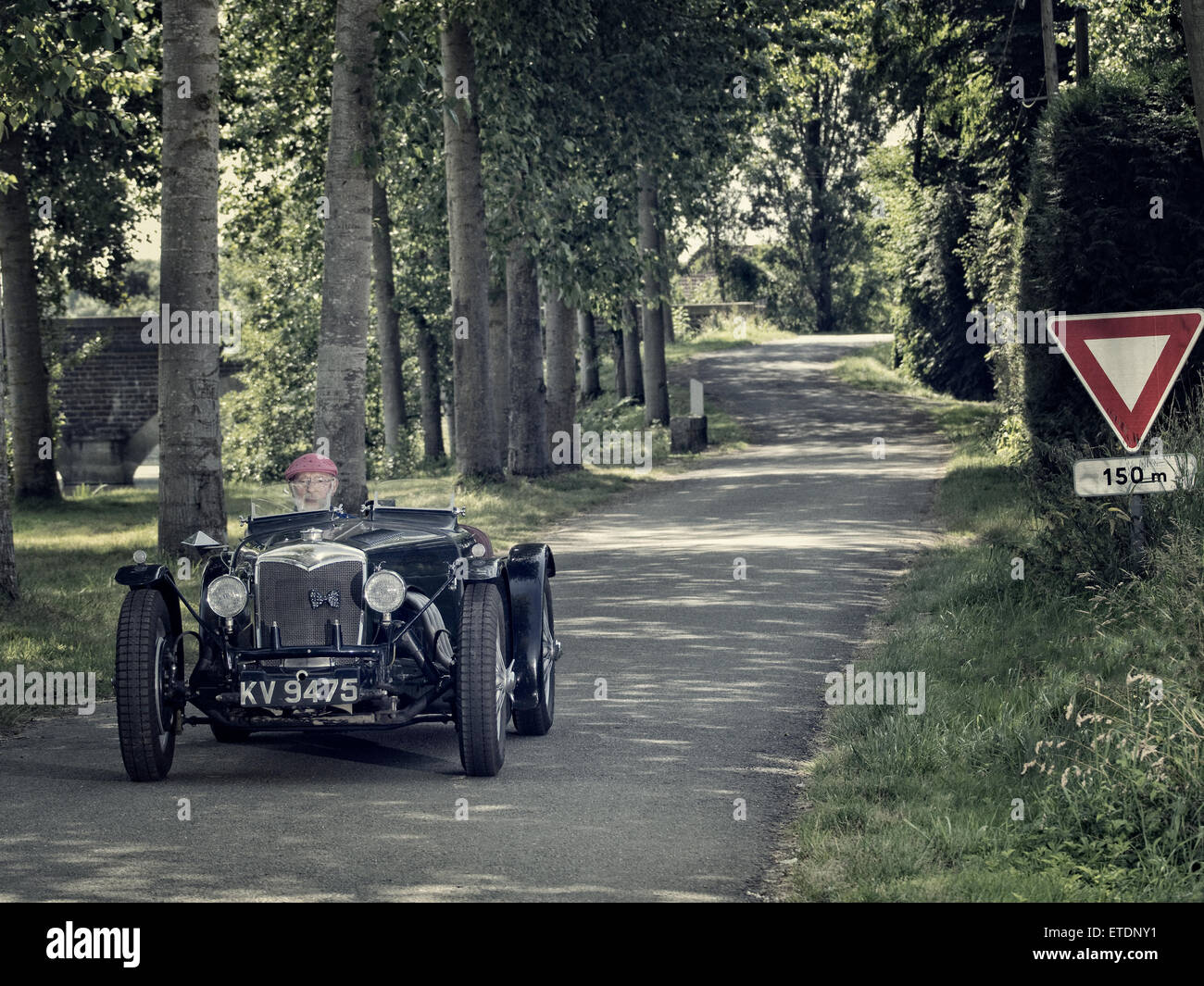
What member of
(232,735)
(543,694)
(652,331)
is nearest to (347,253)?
(232,735)

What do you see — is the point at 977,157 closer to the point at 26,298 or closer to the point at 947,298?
the point at 947,298

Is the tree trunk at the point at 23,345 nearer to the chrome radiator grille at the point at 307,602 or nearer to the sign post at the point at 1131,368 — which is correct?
the chrome radiator grille at the point at 307,602

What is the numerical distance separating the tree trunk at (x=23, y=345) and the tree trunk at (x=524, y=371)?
7833 mm

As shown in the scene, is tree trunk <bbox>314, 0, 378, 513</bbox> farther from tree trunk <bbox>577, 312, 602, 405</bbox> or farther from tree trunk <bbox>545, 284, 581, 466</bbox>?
tree trunk <bbox>577, 312, 602, 405</bbox>

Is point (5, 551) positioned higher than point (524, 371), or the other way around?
point (524, 371)

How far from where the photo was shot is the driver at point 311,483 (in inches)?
347

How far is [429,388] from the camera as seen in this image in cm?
4538

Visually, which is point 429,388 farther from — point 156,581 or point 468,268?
point 156,581

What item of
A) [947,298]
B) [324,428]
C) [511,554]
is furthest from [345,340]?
[947,298]

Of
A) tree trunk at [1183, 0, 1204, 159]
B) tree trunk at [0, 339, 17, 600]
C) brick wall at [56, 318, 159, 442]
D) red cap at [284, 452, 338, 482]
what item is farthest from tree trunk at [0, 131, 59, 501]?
brick wall at [56, 318, 159, 442]

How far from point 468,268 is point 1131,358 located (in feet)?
47.2

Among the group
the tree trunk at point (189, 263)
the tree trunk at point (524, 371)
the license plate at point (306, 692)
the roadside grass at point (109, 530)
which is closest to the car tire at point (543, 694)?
the license plate at point (306, 692)

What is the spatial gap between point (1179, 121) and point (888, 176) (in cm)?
3410

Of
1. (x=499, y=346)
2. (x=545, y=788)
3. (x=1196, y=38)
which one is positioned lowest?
(x=545, y=788)
